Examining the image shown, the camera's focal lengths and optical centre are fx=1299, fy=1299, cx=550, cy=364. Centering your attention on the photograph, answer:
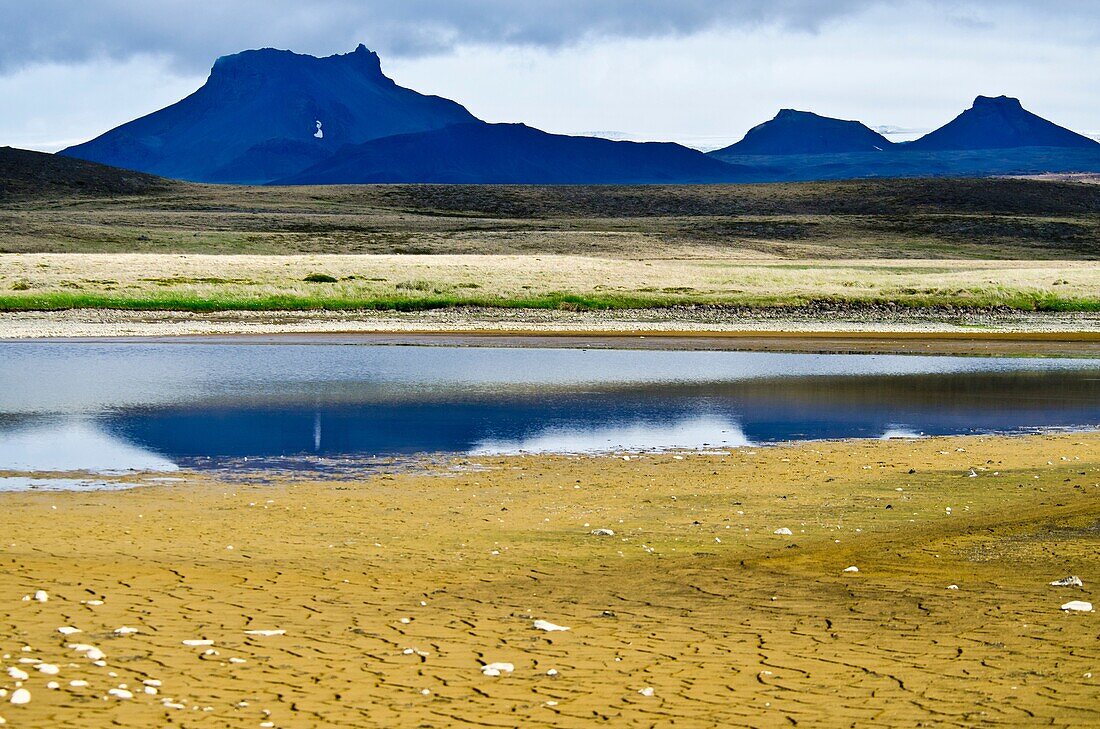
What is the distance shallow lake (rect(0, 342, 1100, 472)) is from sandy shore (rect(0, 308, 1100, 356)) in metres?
3.52

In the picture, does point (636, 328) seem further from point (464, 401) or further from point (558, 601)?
point (558, 601)

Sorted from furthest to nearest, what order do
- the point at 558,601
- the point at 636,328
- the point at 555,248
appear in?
the point at 555,248
the point at 636,328
the point at 558,601

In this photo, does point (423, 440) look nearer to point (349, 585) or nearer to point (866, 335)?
point (349, 585)

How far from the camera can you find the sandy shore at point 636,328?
43.0 metres

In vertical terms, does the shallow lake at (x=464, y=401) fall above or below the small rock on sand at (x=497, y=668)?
below

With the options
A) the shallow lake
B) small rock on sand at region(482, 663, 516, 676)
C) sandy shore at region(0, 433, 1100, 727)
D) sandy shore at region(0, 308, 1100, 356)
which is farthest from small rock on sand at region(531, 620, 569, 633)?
sandy shore at region(0, 308, 1100, 356)

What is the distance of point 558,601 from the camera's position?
424 inches

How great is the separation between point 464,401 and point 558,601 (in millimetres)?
16119

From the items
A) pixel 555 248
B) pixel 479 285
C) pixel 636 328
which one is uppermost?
pixel 555 248

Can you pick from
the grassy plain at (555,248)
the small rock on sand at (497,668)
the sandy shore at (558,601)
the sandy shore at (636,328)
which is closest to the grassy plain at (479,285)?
the grassy plain at (555,248)

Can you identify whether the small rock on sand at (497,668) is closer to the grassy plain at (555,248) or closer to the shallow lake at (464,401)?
the shallow lake at (464,401)

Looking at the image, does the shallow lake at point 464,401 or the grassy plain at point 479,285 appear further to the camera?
the grassy plain at point 479,285

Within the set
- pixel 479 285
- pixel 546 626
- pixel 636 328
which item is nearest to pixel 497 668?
pixel 546 626

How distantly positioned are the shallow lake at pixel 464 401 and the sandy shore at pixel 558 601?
3768mm
